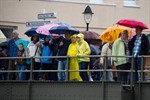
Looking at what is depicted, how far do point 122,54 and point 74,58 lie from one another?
140 centimetres

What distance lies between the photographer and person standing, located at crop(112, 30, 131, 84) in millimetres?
17672

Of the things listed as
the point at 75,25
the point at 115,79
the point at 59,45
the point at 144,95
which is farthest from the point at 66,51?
the point at 75,25

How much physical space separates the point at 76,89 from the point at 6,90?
235 cm

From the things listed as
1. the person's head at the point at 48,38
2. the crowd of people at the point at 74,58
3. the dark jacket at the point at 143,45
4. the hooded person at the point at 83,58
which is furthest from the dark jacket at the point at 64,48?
the dark jacket at the point at 143,45

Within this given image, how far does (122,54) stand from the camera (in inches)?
707

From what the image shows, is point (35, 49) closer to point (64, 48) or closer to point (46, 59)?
point (46, 59)

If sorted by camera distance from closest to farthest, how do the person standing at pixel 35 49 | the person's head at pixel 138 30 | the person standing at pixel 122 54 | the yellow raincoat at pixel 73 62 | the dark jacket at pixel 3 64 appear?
1. the person standing at pixel 122 54
2. the person's head at pixel 138 30
3. the yellow raincoat at pixel 73 62
4. the person standing at pixel 35 49
5. the dark jacket at pixel 3 64

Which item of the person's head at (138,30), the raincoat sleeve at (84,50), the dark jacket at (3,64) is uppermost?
the person's head at (138,30)

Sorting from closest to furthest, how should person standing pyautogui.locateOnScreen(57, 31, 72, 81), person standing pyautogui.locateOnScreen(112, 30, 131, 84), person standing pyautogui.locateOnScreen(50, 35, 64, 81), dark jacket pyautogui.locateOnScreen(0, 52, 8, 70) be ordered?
person standing pyautogui.locateOnScreen(112, 30, 131, 84) → person standing pyautogui.locateOnScreen(57, 31, 72, 81) → person standing pyautogui.locateOnScreen(50, 35, 64, 81) → dark jacket pyautogui.locateOnScreen(0, 52, 8, 70)

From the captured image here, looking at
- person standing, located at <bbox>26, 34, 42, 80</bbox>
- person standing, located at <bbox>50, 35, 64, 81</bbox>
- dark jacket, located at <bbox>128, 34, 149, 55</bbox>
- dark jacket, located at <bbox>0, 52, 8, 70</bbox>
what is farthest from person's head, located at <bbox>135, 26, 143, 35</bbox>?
dark jacket, located at <bbox>0, 52, 8, 70</bbox>

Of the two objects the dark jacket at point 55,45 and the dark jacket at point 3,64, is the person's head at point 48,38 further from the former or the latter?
the dark jacket at point 3,64

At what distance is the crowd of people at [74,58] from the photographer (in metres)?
17.8

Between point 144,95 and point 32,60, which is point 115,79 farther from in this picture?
point 32,60

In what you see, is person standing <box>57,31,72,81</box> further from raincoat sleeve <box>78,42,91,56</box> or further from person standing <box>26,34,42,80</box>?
person standing <box>26,34,42,80</box>
